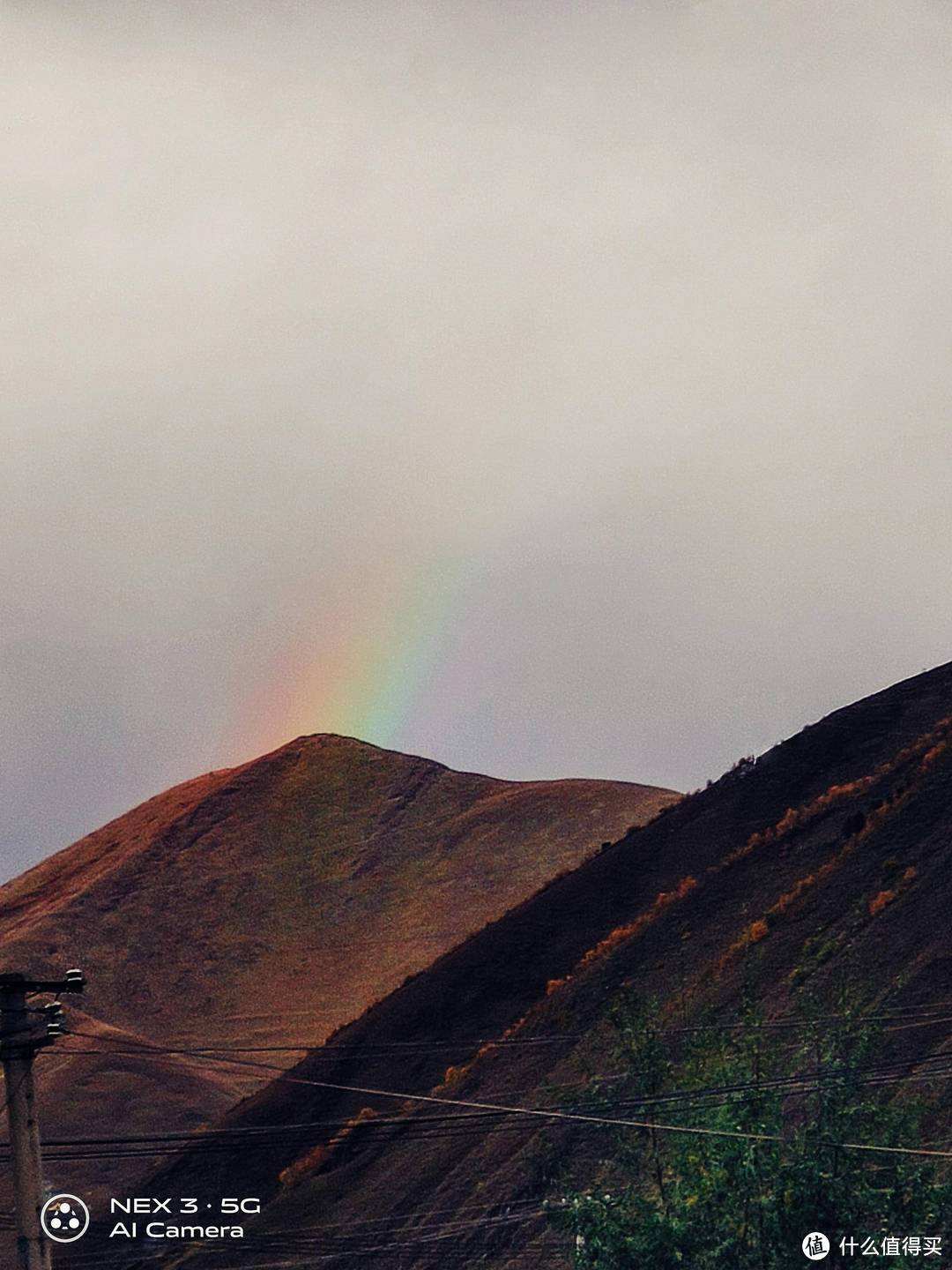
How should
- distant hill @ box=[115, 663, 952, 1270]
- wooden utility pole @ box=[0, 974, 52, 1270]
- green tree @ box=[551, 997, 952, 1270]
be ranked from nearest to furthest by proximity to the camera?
wooden utility pole @ box=[0, 974, 52, 1270] → green tree @ box=[551, 997, 952, 1270] → distant hill @ box=[115, 663, 952, 1270]

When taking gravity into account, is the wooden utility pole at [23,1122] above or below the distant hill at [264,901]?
below

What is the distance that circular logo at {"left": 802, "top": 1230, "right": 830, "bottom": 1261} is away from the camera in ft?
115

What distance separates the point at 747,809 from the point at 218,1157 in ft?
122

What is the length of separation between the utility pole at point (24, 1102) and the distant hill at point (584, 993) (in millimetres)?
28328

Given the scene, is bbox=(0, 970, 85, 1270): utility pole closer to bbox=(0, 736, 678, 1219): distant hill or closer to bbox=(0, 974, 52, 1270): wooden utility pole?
bbox=(0, 974, 52, 1270): wooden utility pole

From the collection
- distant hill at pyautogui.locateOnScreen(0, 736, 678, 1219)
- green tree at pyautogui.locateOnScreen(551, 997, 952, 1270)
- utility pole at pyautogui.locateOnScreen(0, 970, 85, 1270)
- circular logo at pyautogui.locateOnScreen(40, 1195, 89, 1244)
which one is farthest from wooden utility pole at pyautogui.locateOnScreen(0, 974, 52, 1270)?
distant hill at pyautogui.locateOnScreen(0, 736, 678, 1219)

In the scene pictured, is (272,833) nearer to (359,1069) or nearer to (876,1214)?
(359,1069)

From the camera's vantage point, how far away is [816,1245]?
35031 mm

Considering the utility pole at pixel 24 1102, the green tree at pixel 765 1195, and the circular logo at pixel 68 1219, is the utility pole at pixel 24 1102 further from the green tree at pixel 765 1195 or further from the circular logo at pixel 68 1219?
the circular logo at pixel 68 1219

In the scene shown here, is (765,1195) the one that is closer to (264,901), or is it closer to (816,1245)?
(816,1245)

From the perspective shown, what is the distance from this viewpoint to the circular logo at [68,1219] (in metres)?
79.9

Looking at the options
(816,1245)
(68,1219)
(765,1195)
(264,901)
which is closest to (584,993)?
(68,1219)

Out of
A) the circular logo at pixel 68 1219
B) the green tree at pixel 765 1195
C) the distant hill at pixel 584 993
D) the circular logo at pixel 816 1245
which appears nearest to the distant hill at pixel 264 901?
the circular logo at pixel 68 1219

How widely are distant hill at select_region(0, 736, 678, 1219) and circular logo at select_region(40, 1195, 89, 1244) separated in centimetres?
1668
